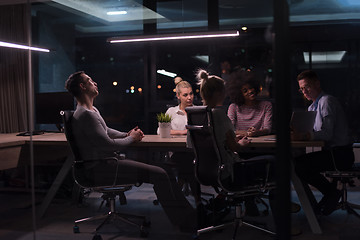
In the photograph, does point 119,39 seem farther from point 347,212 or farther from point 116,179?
point 347,212

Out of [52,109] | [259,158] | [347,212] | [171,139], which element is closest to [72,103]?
[52,109]

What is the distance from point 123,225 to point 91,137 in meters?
0.95

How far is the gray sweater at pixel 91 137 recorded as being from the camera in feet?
11.7

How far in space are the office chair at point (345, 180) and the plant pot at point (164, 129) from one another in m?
1.61

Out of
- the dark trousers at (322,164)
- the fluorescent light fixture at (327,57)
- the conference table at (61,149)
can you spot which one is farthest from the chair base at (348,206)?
the fluorescent light fixture at (327,57)

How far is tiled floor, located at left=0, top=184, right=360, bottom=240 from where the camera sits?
3545 millimetres

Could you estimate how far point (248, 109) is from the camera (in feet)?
13.7

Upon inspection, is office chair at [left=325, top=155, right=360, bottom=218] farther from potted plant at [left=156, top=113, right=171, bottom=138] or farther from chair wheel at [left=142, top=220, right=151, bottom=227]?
chair wheel at [left=142, top=220, right=151, bottom=227]

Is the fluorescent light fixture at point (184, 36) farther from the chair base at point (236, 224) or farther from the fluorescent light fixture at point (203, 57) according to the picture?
the chair base at point (236, 224)

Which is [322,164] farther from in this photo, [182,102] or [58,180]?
[58,180]

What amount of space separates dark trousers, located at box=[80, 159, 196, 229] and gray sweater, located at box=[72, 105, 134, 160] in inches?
4.5

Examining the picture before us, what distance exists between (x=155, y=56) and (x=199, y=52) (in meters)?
0.80

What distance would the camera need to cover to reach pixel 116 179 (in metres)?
3.61

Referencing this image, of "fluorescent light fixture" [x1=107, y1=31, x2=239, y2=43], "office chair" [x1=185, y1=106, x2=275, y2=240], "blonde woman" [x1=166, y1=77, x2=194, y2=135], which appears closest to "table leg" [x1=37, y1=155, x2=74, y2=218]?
A: "blonde woman" [x1=166, y1=77, x2=194, y2=135]
